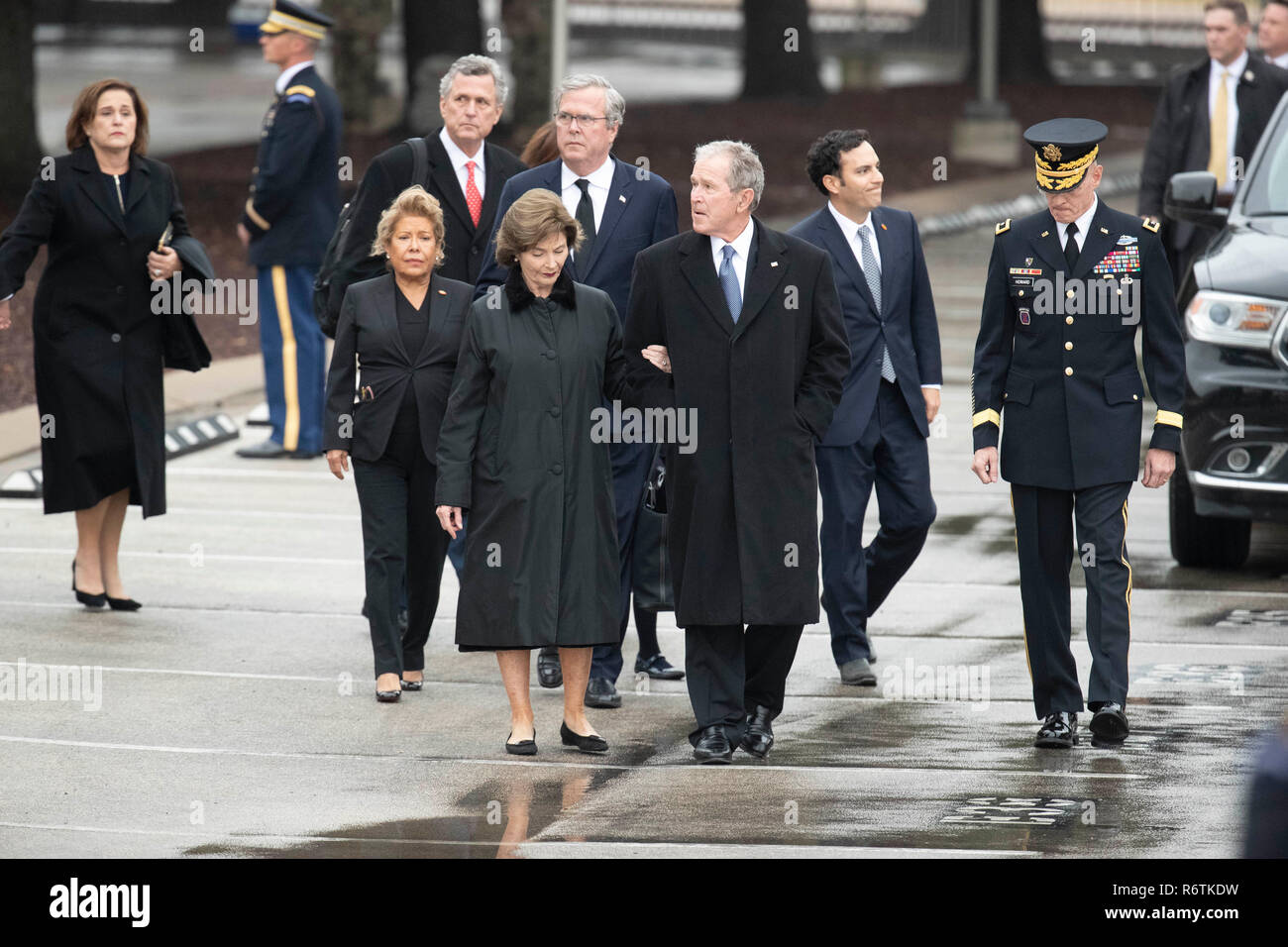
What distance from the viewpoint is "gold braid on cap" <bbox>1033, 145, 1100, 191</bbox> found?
23.2 ft

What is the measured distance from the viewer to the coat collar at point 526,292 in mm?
7039

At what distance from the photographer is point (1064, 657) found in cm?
710

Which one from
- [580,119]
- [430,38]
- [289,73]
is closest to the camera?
[580,119]

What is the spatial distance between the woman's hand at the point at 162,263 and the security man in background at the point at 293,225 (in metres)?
3.06

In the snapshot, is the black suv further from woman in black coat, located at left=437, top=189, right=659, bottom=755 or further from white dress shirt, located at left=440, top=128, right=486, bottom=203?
woman in black coat, located at left=437, top=189, right=659, bottom=755

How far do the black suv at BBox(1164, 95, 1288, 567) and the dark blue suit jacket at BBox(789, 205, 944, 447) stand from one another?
1.64 meters

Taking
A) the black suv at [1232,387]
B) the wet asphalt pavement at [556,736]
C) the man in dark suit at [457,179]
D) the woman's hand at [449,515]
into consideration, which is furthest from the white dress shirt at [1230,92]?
the woman's hand at [449,515]

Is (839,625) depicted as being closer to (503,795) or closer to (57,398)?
(503,795)

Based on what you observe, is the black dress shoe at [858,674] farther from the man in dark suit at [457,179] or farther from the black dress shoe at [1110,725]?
the man in dark suit at [457,179]

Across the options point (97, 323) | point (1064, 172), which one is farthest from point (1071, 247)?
point (97, 323)

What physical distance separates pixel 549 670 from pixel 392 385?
122 cm

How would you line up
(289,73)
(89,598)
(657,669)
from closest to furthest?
(657,669)
(89,598)
(289,73)

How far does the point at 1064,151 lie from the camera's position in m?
7.04

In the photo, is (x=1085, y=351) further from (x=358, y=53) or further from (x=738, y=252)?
(x=358, y=53)
